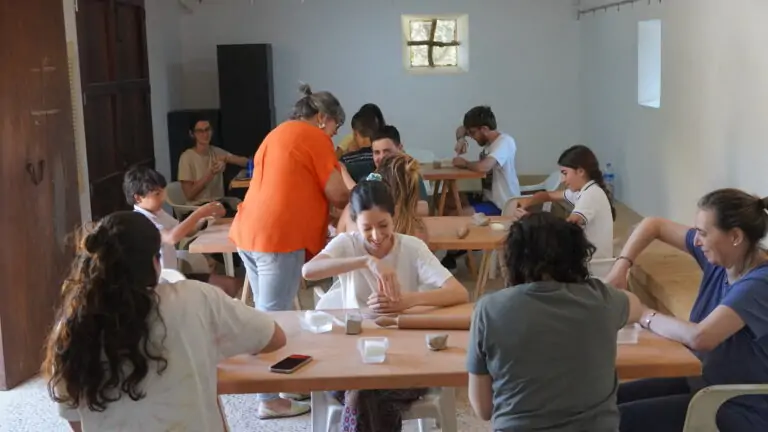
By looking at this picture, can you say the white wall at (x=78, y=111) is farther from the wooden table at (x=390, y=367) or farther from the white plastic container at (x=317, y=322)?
the wooden table at (x=390, y=367)

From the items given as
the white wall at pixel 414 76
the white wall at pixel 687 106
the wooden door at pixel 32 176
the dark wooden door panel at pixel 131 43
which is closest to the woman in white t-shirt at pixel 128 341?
the wooden door at pixel 32 176

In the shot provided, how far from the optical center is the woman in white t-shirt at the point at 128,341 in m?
1.91

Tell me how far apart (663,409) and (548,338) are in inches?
30.5

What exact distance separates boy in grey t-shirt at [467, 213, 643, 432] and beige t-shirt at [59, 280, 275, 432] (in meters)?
0.63

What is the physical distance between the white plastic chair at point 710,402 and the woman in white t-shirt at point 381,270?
82 cm

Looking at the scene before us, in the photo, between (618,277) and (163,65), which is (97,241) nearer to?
(618,277)

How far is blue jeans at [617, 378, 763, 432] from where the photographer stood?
94.9 inches

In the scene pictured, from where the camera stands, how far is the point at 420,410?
108 inches

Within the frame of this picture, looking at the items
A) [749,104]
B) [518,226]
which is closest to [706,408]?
[518,226]

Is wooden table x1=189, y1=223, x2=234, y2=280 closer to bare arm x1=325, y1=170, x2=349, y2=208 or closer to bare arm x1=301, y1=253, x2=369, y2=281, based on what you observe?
bare arm x1=325, y1=170, x2=349, y2=208

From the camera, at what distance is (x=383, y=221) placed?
2.97 metres

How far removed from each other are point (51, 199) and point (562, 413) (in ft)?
10.8

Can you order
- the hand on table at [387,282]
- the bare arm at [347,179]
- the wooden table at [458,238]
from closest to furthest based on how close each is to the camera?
the hand on table at [387,282], the wooden table at [458,238], the bare arm at [347,179]

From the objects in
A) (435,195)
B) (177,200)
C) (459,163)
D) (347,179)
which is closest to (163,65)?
(177,200)
